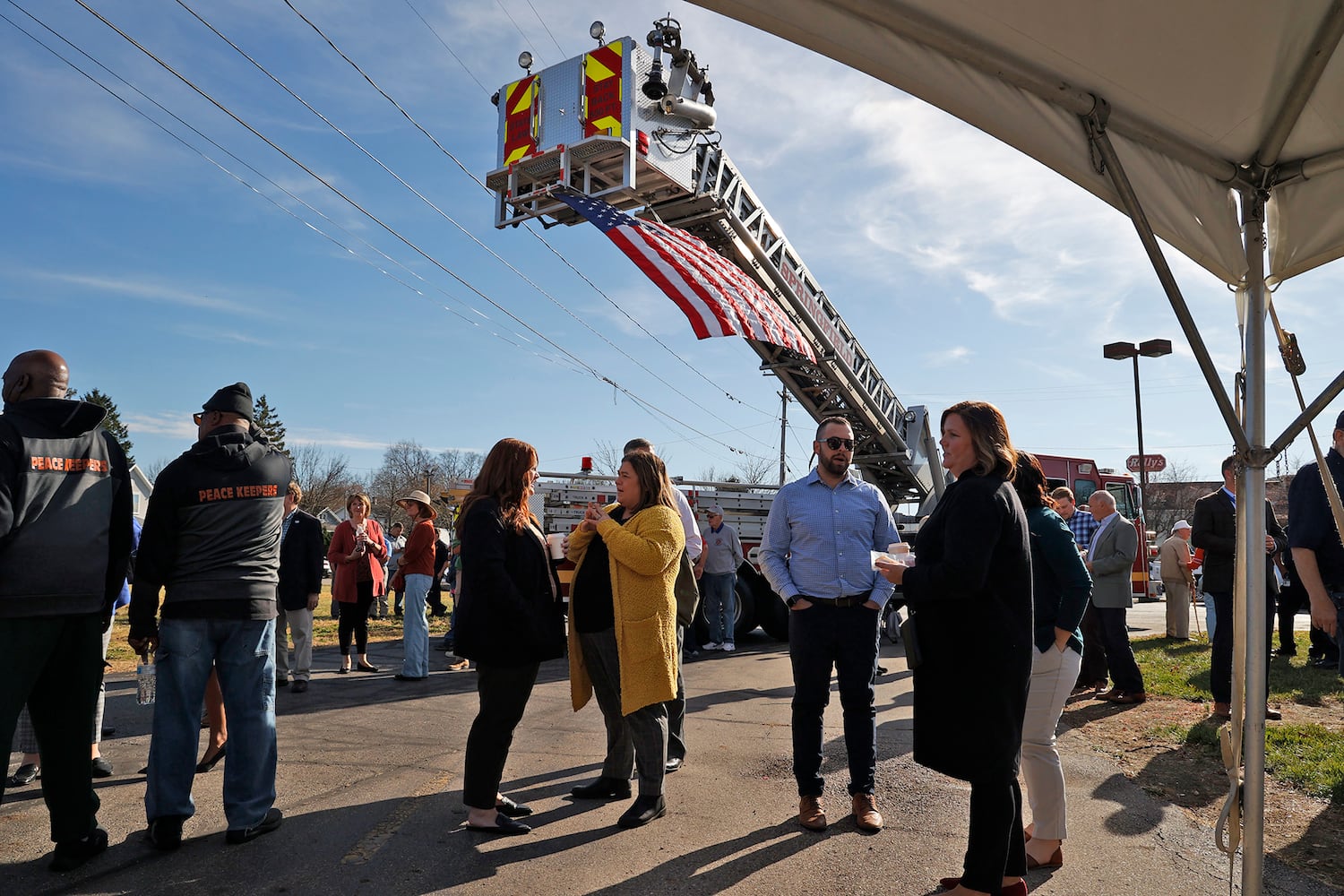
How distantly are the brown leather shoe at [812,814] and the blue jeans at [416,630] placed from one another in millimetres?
5301

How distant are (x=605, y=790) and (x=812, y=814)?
1.16 m

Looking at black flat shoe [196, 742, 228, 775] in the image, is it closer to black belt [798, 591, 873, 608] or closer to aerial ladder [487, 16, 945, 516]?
black belt [798, 591, 873, 608]

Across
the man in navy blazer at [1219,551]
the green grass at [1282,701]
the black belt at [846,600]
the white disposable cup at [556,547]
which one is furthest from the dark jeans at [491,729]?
the man in navy blazer at [1219,551]

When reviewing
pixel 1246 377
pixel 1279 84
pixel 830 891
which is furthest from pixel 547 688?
pixel 1279 84

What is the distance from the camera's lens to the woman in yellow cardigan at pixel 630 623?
4.32 meters

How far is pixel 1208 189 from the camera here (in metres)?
3.21

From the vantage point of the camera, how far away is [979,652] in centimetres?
311

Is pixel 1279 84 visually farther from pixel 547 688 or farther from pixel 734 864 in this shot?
pixel 547 688

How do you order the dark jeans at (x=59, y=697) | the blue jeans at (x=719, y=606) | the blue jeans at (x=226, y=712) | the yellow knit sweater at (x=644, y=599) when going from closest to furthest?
the dark jeans at (x=59, y=697)
the blue jeans at (x=226, y=712)
the yellow knit sweater at (x=644, y=599)
the blue jeans at (x=719, y=606)

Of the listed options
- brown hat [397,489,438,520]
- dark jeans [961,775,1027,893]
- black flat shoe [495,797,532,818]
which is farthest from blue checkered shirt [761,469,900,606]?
brown hat [397,489,438,520]

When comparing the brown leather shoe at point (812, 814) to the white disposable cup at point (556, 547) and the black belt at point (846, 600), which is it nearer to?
the black belt at point (846, 600)

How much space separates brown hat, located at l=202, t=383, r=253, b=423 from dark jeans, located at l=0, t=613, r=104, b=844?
3.51 ft

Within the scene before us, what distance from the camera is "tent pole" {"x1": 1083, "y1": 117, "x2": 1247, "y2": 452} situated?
2.94 m

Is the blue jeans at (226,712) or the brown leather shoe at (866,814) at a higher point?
the blue jeans at (226,712)
